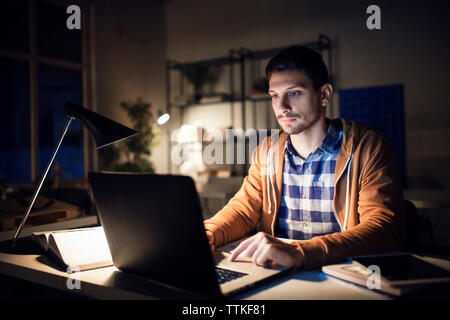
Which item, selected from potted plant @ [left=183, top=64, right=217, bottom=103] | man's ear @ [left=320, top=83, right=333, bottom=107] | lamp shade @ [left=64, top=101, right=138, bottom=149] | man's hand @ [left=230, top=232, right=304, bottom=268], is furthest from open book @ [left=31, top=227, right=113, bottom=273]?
potted plant @ [left=183, top=64, right=217, bottom=103]

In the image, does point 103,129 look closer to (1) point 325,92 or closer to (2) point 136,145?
(1) point 325,92

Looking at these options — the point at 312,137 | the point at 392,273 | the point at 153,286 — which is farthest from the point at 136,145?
the point at 392,273

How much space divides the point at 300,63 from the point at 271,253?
0.81m

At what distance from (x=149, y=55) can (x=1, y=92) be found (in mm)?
2271

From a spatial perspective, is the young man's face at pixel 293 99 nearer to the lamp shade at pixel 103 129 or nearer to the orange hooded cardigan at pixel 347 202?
the orange hooded cardigan at pixel 347 202

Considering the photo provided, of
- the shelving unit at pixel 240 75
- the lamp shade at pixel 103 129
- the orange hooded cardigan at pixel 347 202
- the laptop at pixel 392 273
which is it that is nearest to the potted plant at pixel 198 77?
the shelving unit at pixel 240 75

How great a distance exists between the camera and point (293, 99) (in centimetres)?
145

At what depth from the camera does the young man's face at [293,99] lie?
4.72 ft

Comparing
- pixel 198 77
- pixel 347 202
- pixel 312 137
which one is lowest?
pixel 347 202

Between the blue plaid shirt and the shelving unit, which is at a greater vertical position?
the shelving unit

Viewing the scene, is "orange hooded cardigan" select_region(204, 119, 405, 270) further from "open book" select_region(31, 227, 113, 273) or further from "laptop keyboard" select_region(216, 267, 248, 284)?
"open book" select_region(31, 227, 113, 273)

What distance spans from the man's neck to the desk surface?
63 centimetres

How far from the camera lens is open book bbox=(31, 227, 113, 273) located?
996 millimetres
